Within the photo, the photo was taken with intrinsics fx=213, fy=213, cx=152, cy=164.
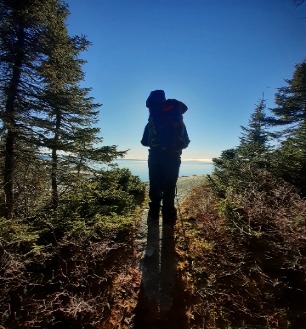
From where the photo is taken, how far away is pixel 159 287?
3.42 metres

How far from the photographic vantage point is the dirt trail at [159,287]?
2.80 meters

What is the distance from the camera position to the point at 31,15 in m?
6.93

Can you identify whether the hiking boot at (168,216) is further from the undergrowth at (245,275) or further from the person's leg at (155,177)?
the undergrowth at (245,275)

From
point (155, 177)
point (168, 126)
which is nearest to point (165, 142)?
point (168, 126)

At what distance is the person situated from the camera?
5.49 metres

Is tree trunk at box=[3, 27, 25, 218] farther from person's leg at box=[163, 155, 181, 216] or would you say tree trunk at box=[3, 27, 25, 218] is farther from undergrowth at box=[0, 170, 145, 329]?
person's leg at box=[163, 155, 181, 216]

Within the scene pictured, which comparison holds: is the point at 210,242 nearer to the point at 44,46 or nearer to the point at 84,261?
the point at 84,261

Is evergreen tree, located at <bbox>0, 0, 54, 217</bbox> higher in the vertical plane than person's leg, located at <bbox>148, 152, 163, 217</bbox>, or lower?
higher

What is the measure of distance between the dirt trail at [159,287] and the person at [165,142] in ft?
4.01

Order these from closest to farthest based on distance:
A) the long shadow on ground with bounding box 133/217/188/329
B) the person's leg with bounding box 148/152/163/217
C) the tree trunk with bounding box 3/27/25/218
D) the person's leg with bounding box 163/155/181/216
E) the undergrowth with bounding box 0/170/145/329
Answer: the undergrowth with bounding box 0/170/145/329 → the long shadow on ground with bounding box 133/217/188/329 → the person's leg with bounding box 163/155/181/216 → the person's leg with bounding box 148/152/163/217 → the tree trunk with bounding box 3/27/25/218

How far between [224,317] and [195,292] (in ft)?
1.92

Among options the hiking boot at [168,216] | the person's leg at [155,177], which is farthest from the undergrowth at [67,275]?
the person's leg at [155,177]

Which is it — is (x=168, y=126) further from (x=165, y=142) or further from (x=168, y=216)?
(x=168, y=216)

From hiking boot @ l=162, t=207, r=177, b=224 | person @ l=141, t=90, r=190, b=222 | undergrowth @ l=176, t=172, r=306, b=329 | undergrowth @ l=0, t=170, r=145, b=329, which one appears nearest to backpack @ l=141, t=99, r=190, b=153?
person @ l=141, t=90, r=190, b=222
